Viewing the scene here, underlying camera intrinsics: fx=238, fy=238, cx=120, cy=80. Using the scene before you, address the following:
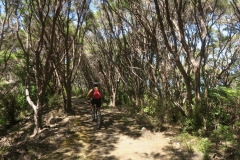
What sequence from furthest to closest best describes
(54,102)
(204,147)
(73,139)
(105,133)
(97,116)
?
1. (54,102)
2. (97,116)
3. (105,133)
4. (73,139)
5. (204,147)

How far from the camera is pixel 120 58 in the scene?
17500 millimetres

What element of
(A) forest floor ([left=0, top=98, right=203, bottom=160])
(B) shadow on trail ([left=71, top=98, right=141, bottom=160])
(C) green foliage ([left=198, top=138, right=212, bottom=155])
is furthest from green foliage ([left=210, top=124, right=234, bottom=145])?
(B) shadow on trail ([left=71, top=98, right=141, bottom=160])

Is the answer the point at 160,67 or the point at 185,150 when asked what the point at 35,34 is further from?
the point at 185,150

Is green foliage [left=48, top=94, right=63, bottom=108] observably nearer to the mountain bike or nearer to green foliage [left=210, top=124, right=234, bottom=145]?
the mountain bike

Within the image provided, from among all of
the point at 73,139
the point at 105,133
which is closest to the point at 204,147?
the point at 105,133

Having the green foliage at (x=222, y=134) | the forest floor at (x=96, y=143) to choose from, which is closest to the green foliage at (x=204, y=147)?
the forest floor at (x=96, y=143)

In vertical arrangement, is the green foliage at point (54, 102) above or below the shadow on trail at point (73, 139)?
above

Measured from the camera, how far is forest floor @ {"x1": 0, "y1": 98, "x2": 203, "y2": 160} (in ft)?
22.2

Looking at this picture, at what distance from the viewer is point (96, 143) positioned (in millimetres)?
7738

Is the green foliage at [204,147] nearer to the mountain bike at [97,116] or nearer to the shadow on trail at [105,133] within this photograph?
the shadow on trail at [105,133]

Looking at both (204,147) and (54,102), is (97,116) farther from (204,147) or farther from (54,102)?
(54,102)

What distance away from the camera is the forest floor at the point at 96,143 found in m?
6.77

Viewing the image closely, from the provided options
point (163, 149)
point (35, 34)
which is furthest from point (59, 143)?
point (35, 34)

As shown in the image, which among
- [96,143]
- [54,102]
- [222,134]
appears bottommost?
[96,143]
